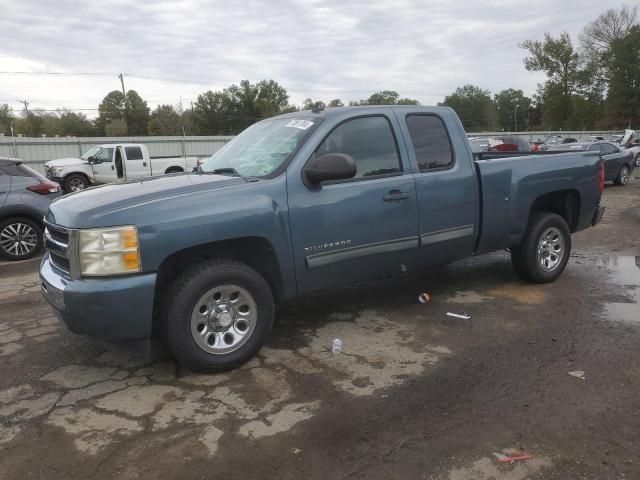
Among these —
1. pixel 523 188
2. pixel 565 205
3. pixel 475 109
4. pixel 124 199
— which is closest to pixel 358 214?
pixel 124 199

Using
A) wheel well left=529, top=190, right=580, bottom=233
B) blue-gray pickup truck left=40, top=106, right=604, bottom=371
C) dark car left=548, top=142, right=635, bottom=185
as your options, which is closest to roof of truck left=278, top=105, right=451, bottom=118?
blue-gray pickup truck left=40, top=106, right=604, bottom=371

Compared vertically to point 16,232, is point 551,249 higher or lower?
lower

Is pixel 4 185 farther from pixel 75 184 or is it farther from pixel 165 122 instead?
pixel 165 122

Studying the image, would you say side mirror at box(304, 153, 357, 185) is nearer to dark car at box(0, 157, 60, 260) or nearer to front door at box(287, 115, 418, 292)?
front door at box(287, 115, 418, 292)

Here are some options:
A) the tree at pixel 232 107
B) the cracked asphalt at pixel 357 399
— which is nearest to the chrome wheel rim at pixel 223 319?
the cracked asphalt at pixel 357 399

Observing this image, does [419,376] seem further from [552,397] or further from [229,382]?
[229,382]

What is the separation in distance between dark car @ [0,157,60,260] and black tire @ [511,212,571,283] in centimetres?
678

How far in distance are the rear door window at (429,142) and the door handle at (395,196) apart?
0.35m

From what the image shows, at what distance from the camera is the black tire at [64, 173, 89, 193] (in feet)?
65.1

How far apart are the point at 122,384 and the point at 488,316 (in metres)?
3.23

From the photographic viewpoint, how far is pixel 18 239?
818cm

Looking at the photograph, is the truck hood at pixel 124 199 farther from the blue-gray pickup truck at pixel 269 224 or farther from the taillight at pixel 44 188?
the taillight at pixel 44 188

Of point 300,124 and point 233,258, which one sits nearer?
point 233,258

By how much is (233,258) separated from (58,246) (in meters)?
1.22
